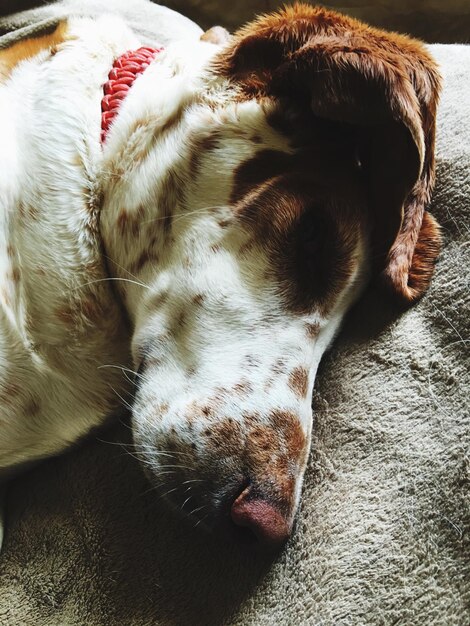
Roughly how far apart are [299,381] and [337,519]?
263 mm

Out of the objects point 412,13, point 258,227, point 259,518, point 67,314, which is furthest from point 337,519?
point 412,13

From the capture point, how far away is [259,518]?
3.61ft

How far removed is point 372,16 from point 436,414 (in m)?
1.73

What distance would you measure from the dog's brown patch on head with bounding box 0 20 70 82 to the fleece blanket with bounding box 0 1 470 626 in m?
0.86

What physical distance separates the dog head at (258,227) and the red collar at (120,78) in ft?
0.10

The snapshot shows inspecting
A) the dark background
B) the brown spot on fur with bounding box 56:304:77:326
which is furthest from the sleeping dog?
the dark background

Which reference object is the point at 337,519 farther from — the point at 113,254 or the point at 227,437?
the point at 113,254

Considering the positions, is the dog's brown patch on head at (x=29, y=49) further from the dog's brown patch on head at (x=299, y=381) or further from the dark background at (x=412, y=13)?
the dog's brown patch on head at (x=299, y=381)

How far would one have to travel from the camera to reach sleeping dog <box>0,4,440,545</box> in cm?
123

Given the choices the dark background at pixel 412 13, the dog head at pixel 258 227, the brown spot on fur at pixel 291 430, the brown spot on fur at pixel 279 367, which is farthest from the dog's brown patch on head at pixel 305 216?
the dark background at pixel 412 13

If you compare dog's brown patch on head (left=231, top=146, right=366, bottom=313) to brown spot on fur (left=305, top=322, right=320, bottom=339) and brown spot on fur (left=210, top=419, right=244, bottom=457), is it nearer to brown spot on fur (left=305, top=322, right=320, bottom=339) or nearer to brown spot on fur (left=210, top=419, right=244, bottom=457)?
brown spot on fur (left=305, top=322, right=320, bottom=339)

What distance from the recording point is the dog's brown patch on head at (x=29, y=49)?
1.55m

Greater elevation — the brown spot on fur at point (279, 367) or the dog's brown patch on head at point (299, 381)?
the brown spot on fur at point (279, 367)

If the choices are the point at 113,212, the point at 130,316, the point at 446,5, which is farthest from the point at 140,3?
the point at 130,316
